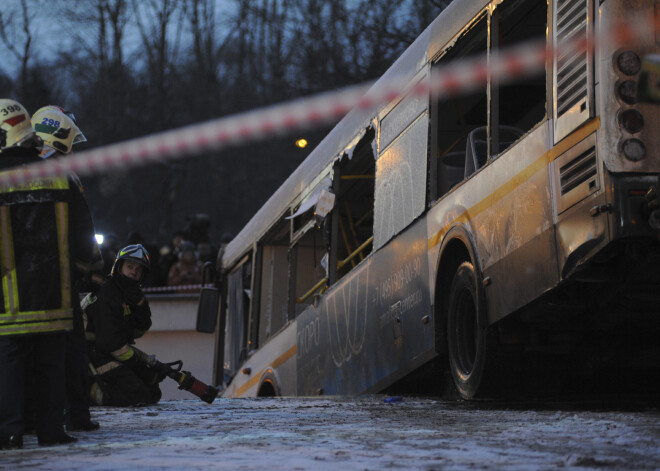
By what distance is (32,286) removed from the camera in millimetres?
5379

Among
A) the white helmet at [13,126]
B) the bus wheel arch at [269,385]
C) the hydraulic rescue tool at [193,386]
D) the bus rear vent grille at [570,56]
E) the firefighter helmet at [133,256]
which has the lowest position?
Result: the hydraulic rescue tool at [193,386]

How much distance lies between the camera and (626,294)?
6738 millimetres

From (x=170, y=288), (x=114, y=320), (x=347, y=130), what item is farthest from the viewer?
(x=170, y=288)

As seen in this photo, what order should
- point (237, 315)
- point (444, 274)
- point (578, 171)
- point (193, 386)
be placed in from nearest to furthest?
point (578, 171) → point (444, 274) → point (193, 386) → point (237, 315)

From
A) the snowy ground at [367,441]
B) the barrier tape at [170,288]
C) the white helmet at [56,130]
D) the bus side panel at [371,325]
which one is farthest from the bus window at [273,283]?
the barrier tape at [170,288]

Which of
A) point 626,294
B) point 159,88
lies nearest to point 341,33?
point 159,88

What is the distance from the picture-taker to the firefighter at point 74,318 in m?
6.24

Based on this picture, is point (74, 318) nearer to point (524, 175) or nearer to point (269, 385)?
point (524, 175)

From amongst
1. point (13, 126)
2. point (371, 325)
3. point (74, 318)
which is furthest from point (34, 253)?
point (371, 325)

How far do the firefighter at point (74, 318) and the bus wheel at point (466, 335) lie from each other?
2398mm

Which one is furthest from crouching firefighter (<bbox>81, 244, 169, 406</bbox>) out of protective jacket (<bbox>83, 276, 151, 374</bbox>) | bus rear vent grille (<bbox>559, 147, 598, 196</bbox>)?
bus rear vent grille (<bbox>559, 147, 598, 196</bbox>)

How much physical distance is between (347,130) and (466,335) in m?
3.08

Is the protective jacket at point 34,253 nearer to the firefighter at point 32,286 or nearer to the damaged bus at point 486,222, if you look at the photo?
the firefighter at point 32,286

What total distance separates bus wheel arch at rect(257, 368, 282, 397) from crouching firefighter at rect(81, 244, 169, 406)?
2918 mm
